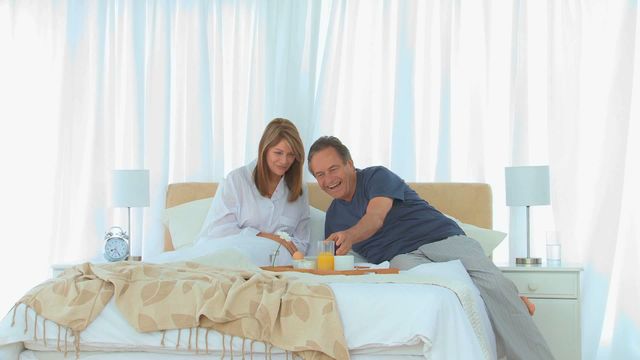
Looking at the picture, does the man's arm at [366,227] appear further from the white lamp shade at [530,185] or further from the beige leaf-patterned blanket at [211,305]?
A: the white lamp shade at [530,185]

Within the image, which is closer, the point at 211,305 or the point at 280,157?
the point at 211,305

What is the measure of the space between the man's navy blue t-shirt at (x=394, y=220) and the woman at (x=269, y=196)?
0.36 meters

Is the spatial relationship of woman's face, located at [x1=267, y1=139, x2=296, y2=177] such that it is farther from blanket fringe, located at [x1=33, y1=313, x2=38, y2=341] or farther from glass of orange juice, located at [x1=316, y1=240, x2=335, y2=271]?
blanket fringe, located at [x1=33, y1=313, x2=38, y2=341]

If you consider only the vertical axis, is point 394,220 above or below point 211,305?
above

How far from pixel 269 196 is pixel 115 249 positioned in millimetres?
980

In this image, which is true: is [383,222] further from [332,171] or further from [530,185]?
[530,185]

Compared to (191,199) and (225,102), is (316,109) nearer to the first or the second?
(225,102)

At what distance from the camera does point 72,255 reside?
5.09 meters

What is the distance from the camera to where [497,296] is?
325 cm

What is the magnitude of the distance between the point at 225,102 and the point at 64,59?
106 centimetres

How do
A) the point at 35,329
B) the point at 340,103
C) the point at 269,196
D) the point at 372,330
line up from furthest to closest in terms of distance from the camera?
the point at 340,103 < the point at 269,196 < the point at 35,329 < the point at 372,330

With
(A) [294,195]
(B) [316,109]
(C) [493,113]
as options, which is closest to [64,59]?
(B) [316,109]

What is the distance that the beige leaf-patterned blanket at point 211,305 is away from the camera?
244cm

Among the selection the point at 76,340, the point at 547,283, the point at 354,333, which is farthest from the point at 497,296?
the point at 76,340
